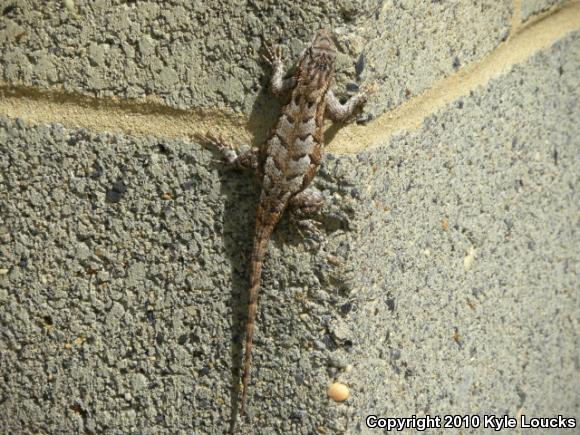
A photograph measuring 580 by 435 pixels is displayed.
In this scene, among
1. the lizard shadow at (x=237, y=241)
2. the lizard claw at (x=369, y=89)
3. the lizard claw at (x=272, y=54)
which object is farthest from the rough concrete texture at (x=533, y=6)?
the lizard shadow at (x=237, y=241)

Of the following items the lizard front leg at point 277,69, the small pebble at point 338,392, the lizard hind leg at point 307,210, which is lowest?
the small pebble at point 338,392

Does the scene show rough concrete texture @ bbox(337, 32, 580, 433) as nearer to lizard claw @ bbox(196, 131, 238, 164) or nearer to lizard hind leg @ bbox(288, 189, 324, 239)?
lizard hind leg @ bbox(288, 189, 324, 239)

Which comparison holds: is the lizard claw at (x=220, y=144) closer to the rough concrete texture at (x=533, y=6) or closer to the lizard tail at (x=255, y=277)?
the lizard tail at (x=255, y=277)

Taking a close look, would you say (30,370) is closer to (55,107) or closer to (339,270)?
(55,107)

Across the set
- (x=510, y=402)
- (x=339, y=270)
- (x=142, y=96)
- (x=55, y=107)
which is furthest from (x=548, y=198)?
(x=55, y=107)

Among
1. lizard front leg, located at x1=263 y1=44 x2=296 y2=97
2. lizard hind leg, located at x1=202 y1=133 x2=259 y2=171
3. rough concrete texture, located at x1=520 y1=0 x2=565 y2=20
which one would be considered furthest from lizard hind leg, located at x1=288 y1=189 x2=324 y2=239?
rough concrete texture, located at x1=520 y1=0 x2=565 y2=20

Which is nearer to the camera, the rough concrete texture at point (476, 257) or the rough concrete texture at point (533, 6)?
the rough concrete texture at point (476, 257)
